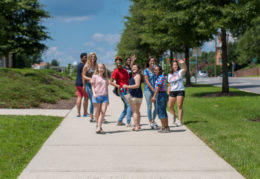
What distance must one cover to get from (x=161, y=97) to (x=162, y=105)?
20 centimetres

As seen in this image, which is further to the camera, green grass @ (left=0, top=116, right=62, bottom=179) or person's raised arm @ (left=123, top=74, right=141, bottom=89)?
person's raised arm @ (left=123, top=74, right=141, bottom=89)

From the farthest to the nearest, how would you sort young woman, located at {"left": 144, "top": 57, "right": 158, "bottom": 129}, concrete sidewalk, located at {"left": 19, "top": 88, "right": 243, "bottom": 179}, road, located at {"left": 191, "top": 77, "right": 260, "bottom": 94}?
road, located at {"left": 191, "top": 77, "right": 260, "bottom": 94} < young woman, located at {"left": 144, "top": 57, "right": 158, "bottom": 129} < concrete sidewalk, located at {"left": 19, "top": 88, "right": 243, "bottom": 179}

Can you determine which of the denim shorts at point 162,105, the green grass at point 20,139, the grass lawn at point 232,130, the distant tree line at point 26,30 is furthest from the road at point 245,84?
the distant tree line at point 26,30

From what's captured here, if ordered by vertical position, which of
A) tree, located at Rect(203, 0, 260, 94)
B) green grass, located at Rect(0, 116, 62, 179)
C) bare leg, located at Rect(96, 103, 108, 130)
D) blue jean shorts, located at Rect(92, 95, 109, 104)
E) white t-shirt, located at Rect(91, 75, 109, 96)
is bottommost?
green grass, located at Rect(0, 116, 62, 179)

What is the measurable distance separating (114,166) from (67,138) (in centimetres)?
245

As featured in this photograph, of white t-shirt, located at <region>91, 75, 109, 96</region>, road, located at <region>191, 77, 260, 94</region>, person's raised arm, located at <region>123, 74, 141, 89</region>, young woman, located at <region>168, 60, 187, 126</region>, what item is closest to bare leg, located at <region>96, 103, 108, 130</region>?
white t-shirt, located at <region>91, 75, 109, 96</region>

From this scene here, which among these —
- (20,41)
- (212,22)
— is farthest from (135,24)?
(212,22)

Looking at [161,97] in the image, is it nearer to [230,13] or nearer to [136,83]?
[136,83]

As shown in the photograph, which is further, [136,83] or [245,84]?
[245,84]

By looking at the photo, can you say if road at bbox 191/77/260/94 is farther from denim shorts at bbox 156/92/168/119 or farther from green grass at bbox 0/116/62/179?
green grass at bbox 0/116/62/179

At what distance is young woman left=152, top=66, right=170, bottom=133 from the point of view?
8.26 m

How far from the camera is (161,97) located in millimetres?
8398

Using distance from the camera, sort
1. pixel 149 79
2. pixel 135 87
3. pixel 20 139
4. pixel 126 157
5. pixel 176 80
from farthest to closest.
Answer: pixel 176 80 → pixel 149 79 → pixel 135 87 → pixel 20 139 → pixel 126 157

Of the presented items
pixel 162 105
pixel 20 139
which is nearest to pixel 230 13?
pixel 162 105
